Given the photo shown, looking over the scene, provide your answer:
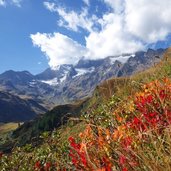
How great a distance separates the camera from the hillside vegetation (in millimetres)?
4227

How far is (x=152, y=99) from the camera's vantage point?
26.5 feet

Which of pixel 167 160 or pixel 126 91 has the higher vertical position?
pixel 126 91

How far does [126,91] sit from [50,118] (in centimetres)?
12701

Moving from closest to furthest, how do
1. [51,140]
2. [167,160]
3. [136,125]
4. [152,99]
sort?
1. [167,160]
2. [136,125]
3. [152,99]
4. [51,140]

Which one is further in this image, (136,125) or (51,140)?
(51,140)

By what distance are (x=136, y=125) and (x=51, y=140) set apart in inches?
204

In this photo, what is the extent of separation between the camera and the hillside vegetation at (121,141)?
4.23m

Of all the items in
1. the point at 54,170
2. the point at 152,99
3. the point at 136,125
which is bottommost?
the point at 54,170

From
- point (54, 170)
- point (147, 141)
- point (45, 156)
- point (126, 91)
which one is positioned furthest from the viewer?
point (126, 91)

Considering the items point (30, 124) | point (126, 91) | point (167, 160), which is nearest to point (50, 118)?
point (30, 124)

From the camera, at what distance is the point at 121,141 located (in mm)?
5625

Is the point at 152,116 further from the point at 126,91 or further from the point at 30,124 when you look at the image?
the point at 30,124

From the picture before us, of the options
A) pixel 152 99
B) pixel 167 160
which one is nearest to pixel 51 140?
pixel 152 99

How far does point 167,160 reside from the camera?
3.62 meters
